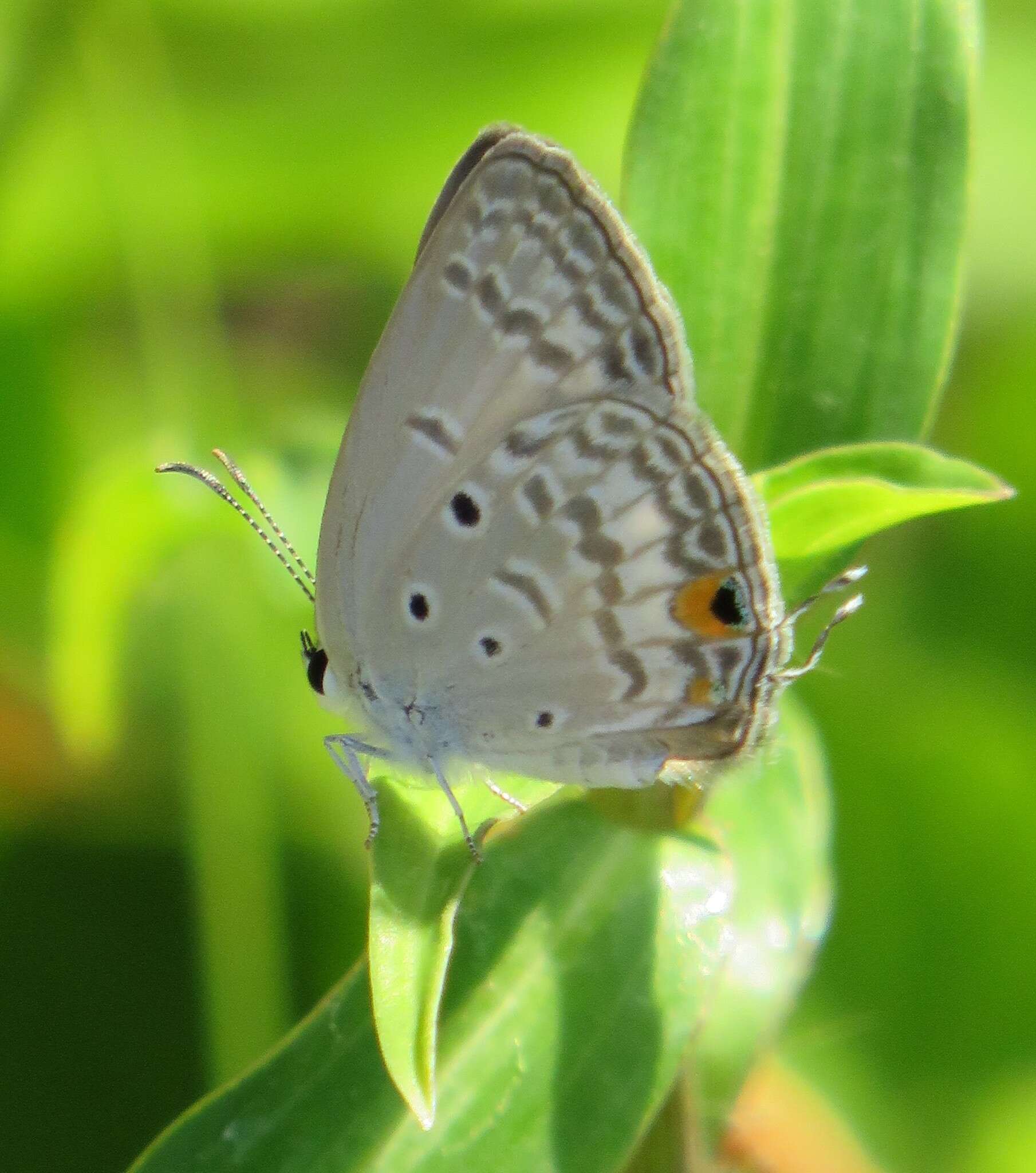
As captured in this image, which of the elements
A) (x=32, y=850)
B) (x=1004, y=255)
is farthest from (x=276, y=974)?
(x=1004, y=255)

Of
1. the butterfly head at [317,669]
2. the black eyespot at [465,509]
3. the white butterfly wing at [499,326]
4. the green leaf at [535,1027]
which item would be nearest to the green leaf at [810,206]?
the white butterfly wing at [499,326]

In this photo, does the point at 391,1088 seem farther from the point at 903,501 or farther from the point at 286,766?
the point at 286,766

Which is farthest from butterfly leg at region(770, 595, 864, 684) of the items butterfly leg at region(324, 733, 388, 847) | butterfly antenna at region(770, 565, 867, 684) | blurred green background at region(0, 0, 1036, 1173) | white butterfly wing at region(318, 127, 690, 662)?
blurred green background at region(0, 0, 1036, 1173)

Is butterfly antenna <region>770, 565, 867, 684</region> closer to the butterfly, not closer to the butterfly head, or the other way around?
the butterfly

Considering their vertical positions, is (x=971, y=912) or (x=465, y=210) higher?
(x=465, y=210)

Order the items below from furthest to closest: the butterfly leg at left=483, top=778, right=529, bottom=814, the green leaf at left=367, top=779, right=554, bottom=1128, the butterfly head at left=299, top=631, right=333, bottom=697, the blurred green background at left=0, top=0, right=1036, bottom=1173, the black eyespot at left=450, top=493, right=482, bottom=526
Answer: the blurred green background at left=0, top=0, right=1036, bottom=1173, the butterfly head at left=299, top=631, right=333, bottom=697, the black eyespot at left=450, top=493, right=482, bottom=526, the butterfly leg at left=483, top=778, right=529, bottom=814, the green leaf at left=367, top=779, right=554, bottom=1128

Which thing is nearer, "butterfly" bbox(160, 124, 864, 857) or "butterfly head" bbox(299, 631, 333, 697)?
"butterfly" bbox(160, 124, 864, 857)

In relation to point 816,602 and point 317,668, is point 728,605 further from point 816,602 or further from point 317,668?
point 317,668
